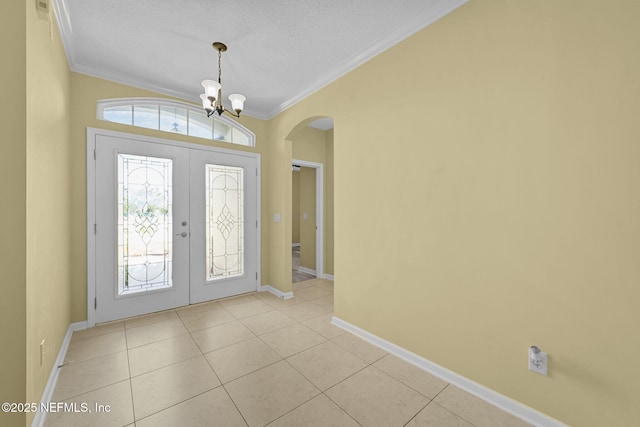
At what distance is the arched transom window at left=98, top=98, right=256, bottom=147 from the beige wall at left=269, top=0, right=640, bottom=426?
2.26 meters

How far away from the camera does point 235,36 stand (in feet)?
7.45

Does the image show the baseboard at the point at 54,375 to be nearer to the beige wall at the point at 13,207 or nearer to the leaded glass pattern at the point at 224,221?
the beige wall at the point at 13,207

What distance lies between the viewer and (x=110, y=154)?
2885 millimetres

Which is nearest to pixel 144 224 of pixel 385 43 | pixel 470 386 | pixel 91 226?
pixel 91 226

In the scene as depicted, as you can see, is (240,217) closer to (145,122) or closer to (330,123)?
(145,122)

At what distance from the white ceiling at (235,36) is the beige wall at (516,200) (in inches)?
10.9

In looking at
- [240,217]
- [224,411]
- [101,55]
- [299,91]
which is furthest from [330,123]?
[224,411]

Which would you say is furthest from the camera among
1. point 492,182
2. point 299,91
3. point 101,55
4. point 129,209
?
point 299,91

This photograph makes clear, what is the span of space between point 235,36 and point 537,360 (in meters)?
3.28

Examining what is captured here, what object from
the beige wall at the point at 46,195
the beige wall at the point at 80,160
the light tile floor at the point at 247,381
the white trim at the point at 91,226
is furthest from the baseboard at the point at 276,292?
the beige wall at the point at 46,195

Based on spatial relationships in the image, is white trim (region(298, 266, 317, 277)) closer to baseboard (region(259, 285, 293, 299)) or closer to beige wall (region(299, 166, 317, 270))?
beige wall (region(299, 166, 317, 270))

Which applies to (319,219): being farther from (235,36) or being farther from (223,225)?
(235,36)

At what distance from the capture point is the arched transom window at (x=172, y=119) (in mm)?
2992

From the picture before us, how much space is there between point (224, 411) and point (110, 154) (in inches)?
114
